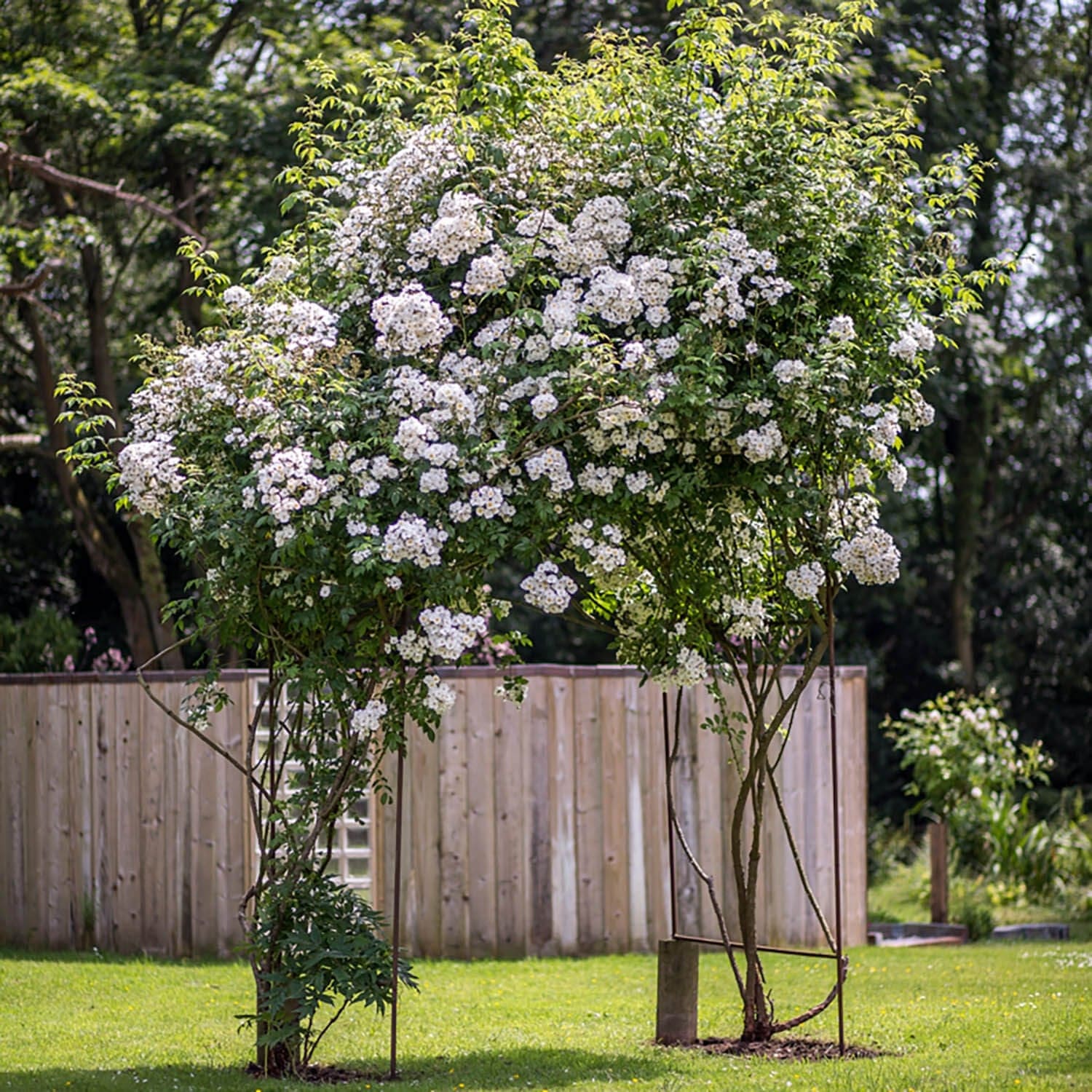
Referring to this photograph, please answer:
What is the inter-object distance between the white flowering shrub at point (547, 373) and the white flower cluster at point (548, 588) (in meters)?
0.01

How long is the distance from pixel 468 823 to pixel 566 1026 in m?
2.23

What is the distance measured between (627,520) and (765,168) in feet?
4.80

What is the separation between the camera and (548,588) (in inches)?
213

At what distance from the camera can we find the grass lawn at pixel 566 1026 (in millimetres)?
5629

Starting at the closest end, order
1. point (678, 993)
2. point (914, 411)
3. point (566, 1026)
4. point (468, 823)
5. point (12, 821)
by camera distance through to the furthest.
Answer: point (914, 411), point (678, 993), point (566, 1026), point (468, 823), point (12, 821)

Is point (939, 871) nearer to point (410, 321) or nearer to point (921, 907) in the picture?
point (921, 907)

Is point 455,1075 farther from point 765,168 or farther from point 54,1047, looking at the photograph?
point 765,168

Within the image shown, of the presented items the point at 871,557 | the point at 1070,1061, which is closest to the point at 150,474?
the point at 871,557

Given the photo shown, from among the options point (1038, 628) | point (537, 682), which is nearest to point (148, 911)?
point (537, 682)

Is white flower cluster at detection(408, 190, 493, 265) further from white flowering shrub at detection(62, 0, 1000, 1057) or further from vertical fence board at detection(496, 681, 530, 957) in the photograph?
vertical fence board at detection(496, 681, 530, 957)

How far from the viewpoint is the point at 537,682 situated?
30.2 ft

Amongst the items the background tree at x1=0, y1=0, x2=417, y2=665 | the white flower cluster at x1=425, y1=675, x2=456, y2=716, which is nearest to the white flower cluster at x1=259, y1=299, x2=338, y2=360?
the white flower cluster at x1=425, y1=675, x2=456, y2=716

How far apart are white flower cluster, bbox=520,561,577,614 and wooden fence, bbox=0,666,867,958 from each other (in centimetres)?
372

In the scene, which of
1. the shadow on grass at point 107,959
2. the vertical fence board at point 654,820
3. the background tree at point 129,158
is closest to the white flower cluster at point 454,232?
the vertical fence board at point 654,820
